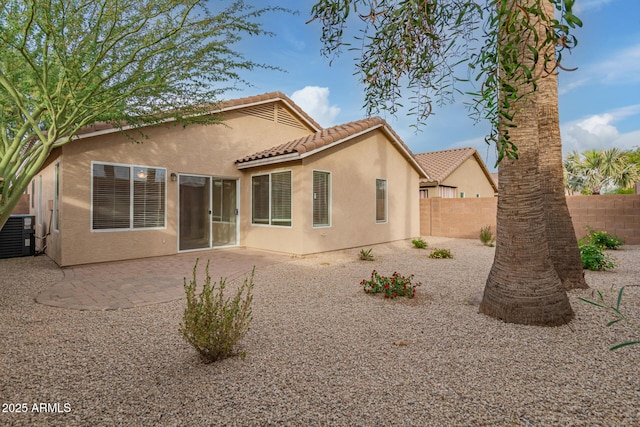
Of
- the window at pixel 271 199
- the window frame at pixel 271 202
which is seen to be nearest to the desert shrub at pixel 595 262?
the window frame at pixel 271 202

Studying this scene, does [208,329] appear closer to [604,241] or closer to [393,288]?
[393,288]

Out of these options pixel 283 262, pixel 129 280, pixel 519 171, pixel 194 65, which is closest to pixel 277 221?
pixel 283 262

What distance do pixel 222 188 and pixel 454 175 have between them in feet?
50.4

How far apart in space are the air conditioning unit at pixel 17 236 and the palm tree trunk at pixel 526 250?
523 inches

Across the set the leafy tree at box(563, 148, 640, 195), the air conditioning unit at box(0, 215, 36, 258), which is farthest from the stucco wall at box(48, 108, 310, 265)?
the leafy tree at box(563, 148, 640, 195)

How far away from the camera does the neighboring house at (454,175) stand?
63.3ft

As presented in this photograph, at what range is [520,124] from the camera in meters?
4.34

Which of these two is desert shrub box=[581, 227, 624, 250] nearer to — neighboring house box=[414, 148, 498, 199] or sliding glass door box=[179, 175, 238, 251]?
neighboring house box=[414, 148, 498, 199]

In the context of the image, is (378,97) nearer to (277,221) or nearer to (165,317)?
(165,317)

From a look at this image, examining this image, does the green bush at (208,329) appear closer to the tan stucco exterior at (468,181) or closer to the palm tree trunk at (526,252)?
the palm tree trunk at (526,252)

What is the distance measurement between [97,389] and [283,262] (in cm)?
660

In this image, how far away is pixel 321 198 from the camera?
36.4 feet

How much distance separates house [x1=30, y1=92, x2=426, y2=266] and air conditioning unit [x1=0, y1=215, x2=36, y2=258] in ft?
1.47

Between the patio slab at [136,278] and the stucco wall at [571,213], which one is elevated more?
the stucco wall at [571,213]
